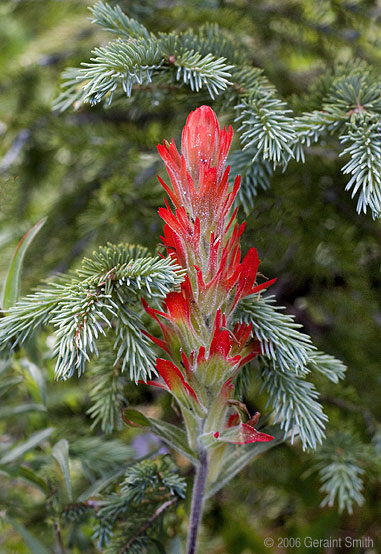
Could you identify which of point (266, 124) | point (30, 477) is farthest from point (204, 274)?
point (30, 477)

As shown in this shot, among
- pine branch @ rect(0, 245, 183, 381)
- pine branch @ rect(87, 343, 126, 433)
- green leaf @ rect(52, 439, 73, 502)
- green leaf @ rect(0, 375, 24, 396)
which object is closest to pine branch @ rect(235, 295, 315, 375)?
pine branch @ rect(0, 245, 183, 381)

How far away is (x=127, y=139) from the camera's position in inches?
48.2

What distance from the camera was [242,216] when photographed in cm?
84

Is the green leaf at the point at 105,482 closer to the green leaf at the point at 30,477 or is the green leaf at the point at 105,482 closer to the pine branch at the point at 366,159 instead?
the green leaf at the point at 30,477

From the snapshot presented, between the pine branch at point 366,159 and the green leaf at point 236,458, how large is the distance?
337 mm

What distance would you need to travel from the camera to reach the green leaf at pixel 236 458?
70 cm

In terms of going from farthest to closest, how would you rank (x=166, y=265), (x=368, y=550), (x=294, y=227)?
(x=368, y=550)
(x=294, y=227)
(x=166, y=265)

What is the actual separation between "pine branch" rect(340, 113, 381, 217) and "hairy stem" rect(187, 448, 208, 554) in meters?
0.39

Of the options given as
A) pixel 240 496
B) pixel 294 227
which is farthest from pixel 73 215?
pixel 240 496

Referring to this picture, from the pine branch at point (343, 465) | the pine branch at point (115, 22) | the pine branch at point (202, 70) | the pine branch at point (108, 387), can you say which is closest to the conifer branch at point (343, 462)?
the pine branch at point (343, 465)

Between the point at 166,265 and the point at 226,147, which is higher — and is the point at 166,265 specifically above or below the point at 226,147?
below

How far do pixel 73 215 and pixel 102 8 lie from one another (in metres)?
0.63

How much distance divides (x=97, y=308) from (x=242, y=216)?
13.6 inches

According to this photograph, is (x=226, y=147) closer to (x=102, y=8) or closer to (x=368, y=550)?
(x=102, y=8)
